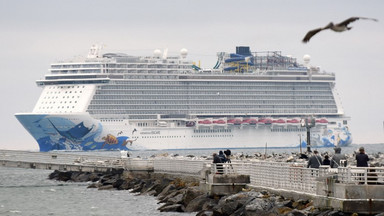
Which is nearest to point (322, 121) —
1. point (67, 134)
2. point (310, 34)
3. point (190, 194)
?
point (67, 134)

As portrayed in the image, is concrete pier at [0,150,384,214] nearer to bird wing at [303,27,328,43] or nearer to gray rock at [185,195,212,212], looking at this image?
gray rock at [185,195,212,212]

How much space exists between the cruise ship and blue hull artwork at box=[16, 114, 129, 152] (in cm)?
10

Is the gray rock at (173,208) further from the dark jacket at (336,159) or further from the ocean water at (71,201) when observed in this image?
the dark jacket at (336,159)

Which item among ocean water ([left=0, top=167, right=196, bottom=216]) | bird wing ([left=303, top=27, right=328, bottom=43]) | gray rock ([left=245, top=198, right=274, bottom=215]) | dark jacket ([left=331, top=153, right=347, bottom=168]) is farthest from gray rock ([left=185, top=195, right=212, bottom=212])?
bird wing ([left=303, top=27, right=328, bottom=43])

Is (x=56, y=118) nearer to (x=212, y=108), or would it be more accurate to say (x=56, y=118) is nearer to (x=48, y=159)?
(x=212, y=108)

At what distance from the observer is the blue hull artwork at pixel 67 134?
10006cm

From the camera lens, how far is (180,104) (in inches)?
4326

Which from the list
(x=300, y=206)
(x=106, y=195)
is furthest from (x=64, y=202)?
(x=300, y=206)

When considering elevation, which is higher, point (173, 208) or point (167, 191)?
point (167, 191)

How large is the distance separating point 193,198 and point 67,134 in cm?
7312

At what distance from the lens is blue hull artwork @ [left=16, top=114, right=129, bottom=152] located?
328 feet

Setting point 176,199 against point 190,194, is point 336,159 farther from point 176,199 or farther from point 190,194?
point 176,199

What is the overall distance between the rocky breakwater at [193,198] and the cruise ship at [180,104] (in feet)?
187

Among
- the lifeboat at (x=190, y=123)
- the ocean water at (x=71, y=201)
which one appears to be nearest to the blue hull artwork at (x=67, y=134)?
the lifeboat at (x=190, y=123)
